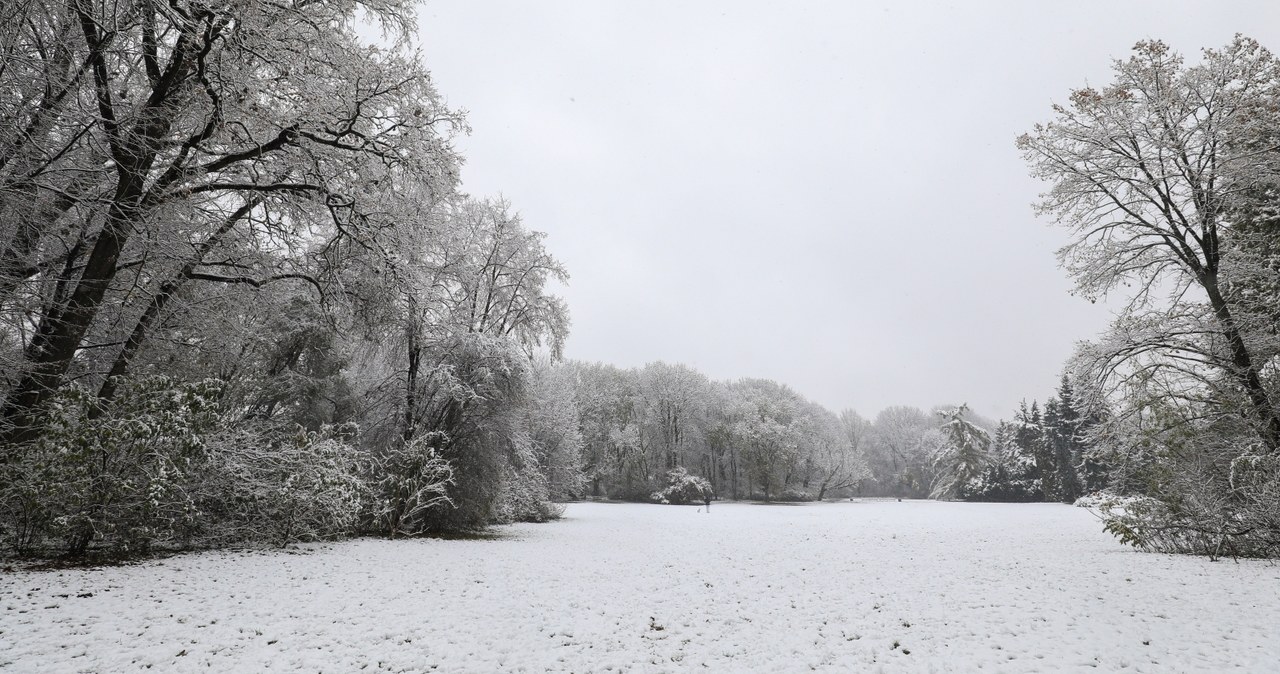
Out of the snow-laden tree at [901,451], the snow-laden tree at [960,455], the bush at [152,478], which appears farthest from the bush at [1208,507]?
the snow-laden tree at [901,451]

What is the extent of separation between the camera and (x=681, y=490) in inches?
1544

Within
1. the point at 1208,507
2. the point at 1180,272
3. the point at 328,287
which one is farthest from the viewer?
the point at 1180,272

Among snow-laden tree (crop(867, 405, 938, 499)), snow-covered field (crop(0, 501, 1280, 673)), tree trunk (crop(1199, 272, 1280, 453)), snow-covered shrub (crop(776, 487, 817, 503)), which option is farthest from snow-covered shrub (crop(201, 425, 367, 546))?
snow-laden tree (crop(867, 405, 938, 499))

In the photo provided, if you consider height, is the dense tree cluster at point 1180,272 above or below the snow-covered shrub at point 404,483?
above

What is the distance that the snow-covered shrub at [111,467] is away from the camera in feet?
22.4

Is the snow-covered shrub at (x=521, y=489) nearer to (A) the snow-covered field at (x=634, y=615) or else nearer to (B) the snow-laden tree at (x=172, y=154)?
(A) the snow-covered field at (x=634, y=615)

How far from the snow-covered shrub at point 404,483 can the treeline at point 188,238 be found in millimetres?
970

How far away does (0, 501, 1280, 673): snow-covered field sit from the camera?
459cm

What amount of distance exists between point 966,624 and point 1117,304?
34.3 ft

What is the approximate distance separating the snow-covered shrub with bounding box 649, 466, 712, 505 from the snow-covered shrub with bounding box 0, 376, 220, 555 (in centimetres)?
3311

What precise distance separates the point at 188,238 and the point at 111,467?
3322 millimetres

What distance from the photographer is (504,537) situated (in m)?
14.5

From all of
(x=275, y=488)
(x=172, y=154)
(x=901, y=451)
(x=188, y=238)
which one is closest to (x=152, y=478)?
(x=275, y=488)

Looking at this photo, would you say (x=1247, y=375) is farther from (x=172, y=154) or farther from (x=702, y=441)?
(x=702, y=441)
